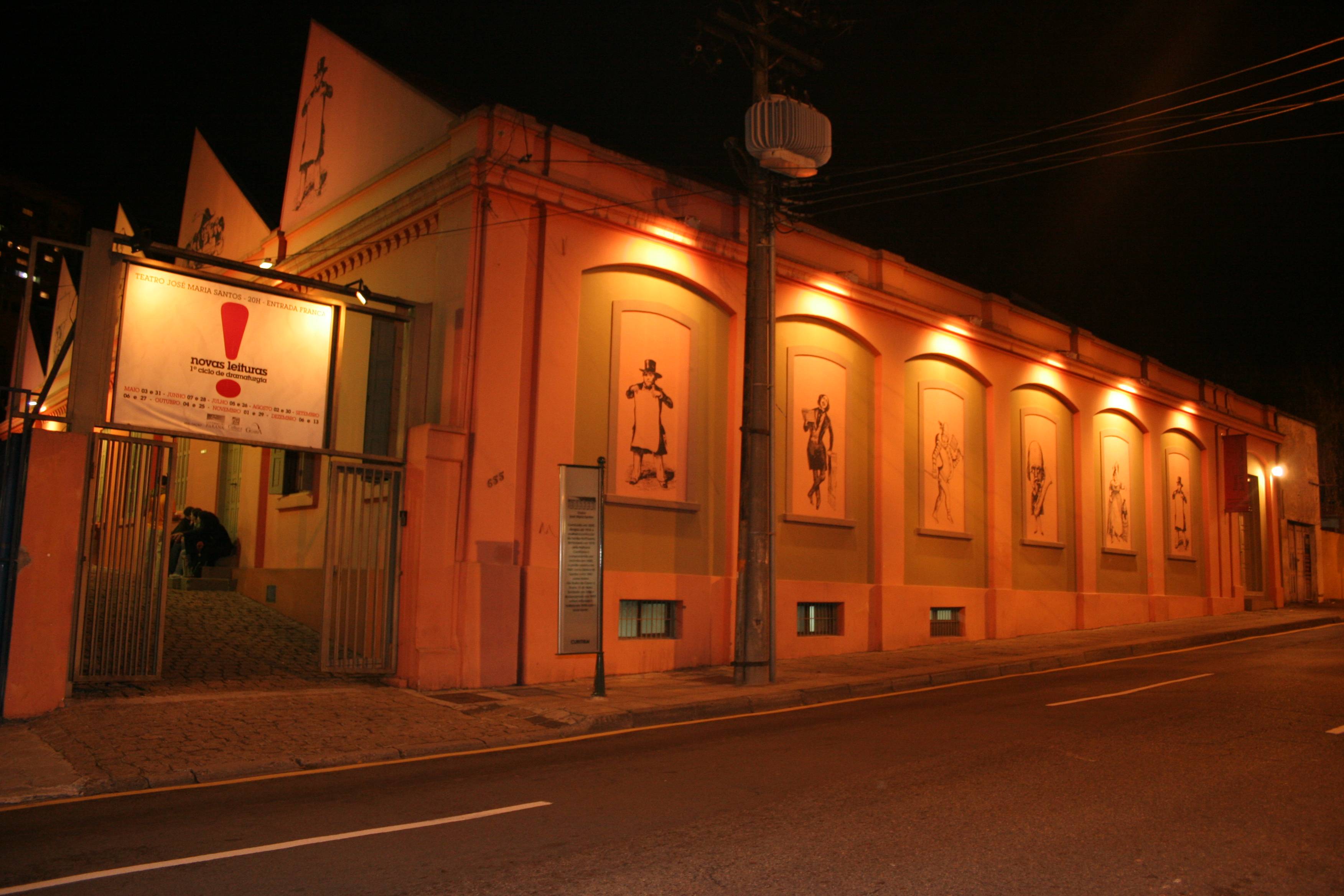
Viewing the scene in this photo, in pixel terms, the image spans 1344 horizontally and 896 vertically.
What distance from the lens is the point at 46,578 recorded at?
1088 centimetres

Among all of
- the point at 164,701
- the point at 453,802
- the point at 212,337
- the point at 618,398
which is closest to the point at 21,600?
the point at 164,701

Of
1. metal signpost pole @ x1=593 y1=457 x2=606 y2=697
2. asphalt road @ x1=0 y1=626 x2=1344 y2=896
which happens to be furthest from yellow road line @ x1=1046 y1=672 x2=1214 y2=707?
metal signpost pole @ x1=593 y1=457 x2=606 y2=697

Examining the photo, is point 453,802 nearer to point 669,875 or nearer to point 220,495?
point 669,875

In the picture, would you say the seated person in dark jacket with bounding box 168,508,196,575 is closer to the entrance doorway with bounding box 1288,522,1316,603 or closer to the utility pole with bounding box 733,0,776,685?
the utility pole with bounding box 733,0,776,685

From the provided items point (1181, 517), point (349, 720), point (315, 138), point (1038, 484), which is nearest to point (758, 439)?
point (349, 720)

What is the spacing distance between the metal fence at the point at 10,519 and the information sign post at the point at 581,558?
20.1 ft

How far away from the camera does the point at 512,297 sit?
46.7 feet

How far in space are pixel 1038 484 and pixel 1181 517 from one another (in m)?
8.62

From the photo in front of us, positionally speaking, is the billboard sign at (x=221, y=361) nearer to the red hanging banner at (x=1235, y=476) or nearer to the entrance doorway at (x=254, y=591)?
the entrance doorway at (x=254, y=591)

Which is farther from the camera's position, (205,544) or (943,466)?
(943,466)

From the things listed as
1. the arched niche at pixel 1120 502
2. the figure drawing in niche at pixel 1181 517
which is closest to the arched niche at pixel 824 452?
the arched niche at pixel 1120 502

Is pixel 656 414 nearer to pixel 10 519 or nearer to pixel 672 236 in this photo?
pixel 672 236

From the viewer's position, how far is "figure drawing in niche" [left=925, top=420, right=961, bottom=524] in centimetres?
2123

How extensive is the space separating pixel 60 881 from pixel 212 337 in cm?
857
